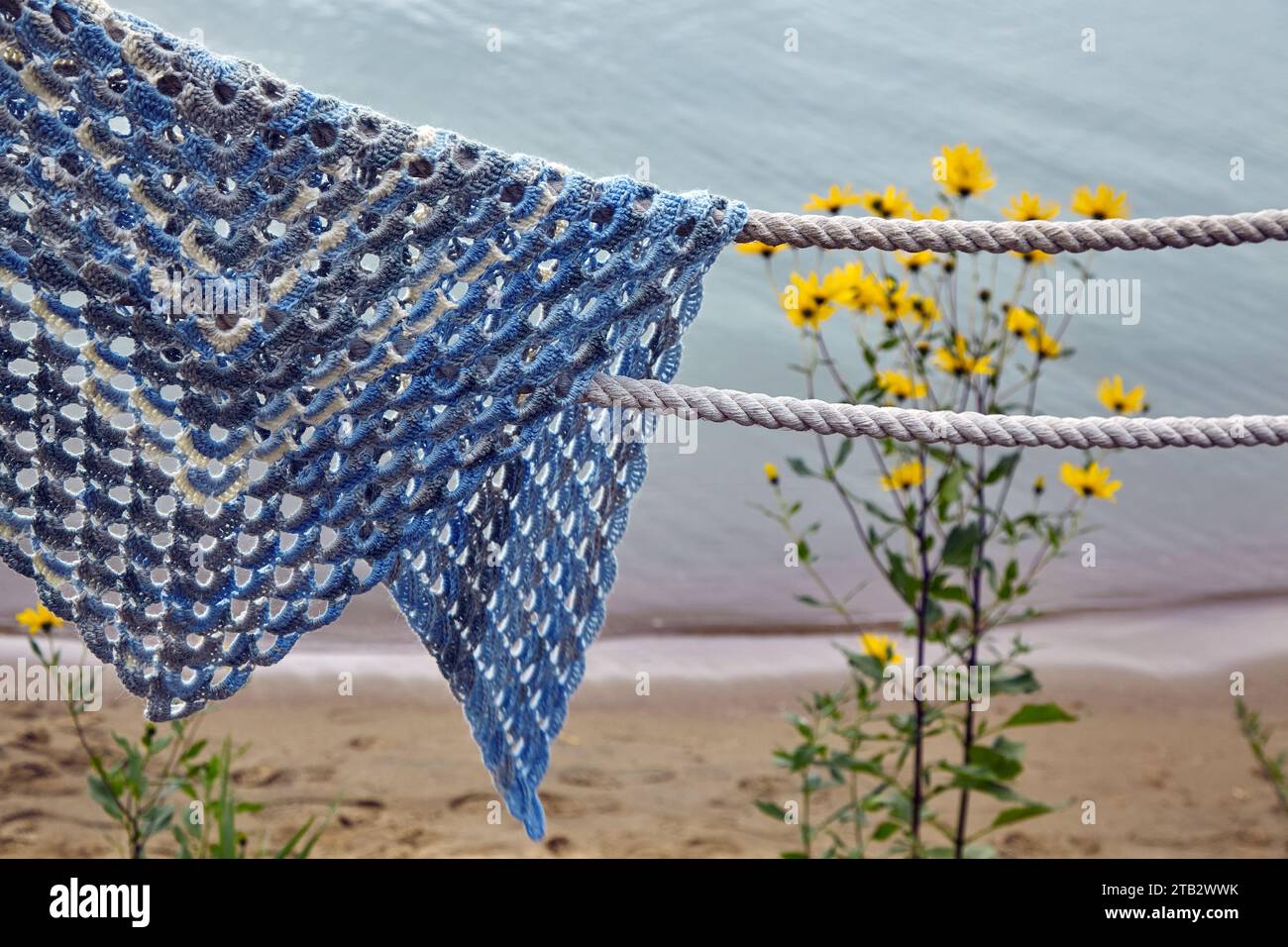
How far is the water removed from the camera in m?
3.13

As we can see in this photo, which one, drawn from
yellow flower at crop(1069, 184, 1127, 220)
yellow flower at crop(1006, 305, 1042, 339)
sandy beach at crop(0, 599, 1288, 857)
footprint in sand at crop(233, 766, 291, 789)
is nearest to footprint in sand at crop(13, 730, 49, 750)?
sandy beach at crop(0, 599, 1288, 857)

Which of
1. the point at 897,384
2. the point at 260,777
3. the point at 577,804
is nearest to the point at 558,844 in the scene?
the point at 577,804

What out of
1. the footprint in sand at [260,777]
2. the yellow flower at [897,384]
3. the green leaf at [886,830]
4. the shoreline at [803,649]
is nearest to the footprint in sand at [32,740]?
the shoreline at [803,649]

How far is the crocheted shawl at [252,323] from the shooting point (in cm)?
65

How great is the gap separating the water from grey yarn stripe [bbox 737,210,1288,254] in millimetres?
2187

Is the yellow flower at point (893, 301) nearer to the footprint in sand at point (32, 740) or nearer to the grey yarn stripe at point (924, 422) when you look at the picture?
the grey yarn stripe at point (924, 422)

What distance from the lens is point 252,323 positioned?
2.22ft

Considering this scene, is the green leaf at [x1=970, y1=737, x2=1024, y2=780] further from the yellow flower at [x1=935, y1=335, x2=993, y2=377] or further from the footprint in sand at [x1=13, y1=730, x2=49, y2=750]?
the footprint in sand at [x1=13, y1=730, x2=49, y2=750]

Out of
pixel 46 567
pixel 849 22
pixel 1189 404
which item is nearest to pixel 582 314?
pixel 46 567

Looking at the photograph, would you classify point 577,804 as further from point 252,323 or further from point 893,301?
point 252,323

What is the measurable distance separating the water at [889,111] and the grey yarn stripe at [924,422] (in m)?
2.22

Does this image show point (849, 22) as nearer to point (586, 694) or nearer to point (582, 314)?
point (586, 694)

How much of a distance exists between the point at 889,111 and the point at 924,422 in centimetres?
292
